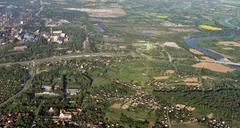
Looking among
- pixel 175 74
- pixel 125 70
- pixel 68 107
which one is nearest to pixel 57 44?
pixel 125 70

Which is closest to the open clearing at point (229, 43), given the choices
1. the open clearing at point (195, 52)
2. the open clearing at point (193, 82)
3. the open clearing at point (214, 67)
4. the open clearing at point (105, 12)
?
the open clearing at point (195, 52)

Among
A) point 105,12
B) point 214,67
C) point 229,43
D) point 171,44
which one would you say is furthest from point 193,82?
point 105,12

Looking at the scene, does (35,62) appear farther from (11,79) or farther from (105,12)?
(105,12)

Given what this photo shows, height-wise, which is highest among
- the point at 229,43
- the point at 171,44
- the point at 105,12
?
the point at 105,12

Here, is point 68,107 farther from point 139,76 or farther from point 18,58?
point 18,58

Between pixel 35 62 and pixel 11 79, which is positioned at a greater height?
pixel 11 79

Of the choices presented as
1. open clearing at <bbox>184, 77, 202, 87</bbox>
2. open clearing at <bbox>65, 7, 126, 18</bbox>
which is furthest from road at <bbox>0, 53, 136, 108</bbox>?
open clearing at <bbox>65, 7, 126, 18</bbox>

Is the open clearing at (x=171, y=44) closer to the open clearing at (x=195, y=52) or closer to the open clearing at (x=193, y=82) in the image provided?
the open clearing at (x=195, y=52)

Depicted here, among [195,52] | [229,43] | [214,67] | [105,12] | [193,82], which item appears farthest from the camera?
[105,12]

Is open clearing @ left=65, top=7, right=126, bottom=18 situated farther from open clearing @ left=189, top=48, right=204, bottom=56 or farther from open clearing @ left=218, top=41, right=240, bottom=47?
open clearing @ left=189, top=48, right=204, bottom=56
